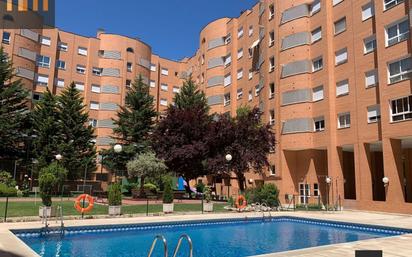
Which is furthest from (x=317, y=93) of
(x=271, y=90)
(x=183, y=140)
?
(x=183, y=140)

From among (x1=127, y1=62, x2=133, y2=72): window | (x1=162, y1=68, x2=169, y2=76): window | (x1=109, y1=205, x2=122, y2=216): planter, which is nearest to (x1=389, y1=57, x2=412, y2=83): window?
(x1=109, y1=205, x2=122, y2=216): planter

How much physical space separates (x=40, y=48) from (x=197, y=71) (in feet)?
75.9

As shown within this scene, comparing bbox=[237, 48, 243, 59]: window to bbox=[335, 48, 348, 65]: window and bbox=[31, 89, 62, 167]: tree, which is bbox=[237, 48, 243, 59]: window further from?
bbox=[31, 89, 62, 167]: tree

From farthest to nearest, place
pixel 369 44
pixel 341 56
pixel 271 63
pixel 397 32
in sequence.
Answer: pixel 271 63 → pixel 341 56 → pixel 369 44 → pixel 397 32

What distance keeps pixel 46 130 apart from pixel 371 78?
3153cm

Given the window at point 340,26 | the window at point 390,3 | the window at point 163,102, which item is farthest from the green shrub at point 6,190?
the window at point 390,3

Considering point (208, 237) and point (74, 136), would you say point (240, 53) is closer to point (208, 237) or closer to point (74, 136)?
point (74, 136)

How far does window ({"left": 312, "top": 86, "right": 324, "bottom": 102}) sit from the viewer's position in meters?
31.9

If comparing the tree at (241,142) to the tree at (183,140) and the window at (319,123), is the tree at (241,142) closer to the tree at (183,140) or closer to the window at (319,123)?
the tree at (183,140)

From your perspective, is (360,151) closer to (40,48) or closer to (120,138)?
(120,138)

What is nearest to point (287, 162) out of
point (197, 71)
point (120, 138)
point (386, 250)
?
point (120, 138)

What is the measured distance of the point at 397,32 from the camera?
25.7 meters

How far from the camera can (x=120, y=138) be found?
146ft

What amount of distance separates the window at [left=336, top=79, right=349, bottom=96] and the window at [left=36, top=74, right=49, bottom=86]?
37.3m
